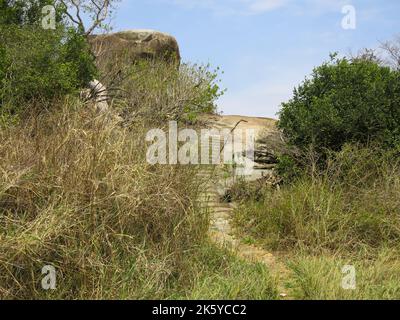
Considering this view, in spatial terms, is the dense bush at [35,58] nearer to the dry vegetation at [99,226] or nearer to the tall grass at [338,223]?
the dry vegetation at [99,226]

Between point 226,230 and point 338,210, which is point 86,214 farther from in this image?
point 338,210

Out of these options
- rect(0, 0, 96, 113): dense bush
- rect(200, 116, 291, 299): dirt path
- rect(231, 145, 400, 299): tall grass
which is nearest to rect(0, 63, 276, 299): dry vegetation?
rect(200, 116, 291, 299): dirt path

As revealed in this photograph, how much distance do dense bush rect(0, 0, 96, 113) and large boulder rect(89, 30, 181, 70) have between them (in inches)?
229

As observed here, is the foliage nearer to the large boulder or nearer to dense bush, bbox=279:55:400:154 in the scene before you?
the large boulder

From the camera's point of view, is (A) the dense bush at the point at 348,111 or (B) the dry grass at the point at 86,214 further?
(A) the dense bush at the point at 348,111

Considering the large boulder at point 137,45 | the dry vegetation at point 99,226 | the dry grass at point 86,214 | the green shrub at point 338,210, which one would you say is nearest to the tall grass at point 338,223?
the green shrub at point 338,210

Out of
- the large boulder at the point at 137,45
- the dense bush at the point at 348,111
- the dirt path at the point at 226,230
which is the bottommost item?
the dirt path at the point at 226,230

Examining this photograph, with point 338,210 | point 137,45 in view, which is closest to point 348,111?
point 338,210

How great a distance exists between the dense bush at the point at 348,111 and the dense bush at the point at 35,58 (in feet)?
12.0

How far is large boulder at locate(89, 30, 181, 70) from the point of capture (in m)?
16.6

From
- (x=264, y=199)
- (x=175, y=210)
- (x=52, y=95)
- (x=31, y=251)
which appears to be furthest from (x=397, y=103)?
(x=31, y=251)

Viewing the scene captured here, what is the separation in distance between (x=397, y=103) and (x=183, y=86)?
628 centimetres

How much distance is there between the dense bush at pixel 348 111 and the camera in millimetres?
8750
